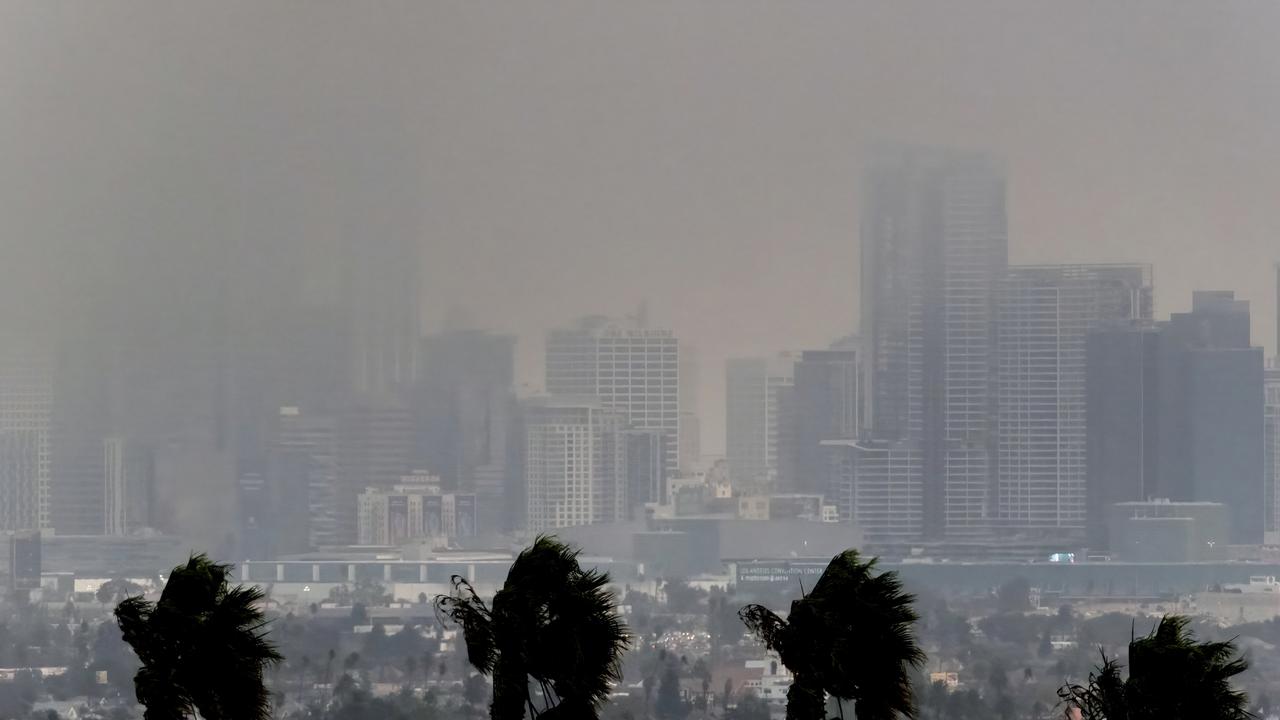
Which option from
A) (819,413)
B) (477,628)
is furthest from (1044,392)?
(477,628)

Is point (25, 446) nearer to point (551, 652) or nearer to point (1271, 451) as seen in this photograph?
point (1271, 451)

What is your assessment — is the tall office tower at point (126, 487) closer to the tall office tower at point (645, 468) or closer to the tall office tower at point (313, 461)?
the tall office tower at point (313, 461)

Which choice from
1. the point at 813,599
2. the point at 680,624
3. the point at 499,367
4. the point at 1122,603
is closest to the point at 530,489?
the point at 499,367

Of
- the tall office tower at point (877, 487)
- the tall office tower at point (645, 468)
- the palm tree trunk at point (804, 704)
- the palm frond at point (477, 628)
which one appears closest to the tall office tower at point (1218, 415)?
the tall office tower at point (877, 487)

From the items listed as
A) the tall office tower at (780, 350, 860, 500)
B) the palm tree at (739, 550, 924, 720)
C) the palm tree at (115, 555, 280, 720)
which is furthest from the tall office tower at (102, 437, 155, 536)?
the palm tree at (739, 550, 924, 720)

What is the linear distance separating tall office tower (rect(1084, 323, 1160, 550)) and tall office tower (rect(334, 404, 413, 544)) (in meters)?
15.5

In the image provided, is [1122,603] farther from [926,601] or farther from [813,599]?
[813,599]

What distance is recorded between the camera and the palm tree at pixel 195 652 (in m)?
5.62

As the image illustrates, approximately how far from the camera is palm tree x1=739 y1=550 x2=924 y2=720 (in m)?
5.77

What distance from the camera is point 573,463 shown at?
47.2 metres

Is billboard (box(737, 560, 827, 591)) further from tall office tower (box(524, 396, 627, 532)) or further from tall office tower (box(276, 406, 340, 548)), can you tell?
tall office tower (box(276, 406, 340, 548))

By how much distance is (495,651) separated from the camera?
5527mm

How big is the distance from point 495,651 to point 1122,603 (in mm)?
39833

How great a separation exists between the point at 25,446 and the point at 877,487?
1877 cm
